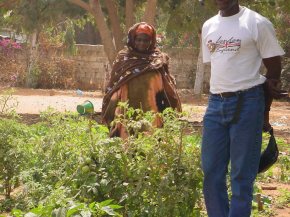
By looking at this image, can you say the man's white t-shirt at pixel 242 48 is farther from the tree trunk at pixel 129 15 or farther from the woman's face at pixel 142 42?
the tree trunk at pixel 129 15

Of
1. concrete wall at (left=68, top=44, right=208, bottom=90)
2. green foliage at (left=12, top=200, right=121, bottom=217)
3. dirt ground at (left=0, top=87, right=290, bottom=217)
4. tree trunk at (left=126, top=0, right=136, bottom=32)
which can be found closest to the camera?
green foliage at (left=12, top=200, right=121, bottom=217)

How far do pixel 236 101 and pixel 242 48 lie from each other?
29cm

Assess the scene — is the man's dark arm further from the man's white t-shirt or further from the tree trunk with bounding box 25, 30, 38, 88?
the tree trunk with bounding box 25, 30, 38, 88

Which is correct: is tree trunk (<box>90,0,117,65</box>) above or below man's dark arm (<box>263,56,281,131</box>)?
above

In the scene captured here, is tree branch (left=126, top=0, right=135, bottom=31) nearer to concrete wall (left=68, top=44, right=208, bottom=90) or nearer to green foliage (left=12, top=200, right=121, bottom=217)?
green foliage (left=12, top=200, right=121, bottom=217)

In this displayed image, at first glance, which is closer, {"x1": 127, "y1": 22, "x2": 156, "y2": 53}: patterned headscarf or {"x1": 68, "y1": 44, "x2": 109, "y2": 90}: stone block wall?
{"x1": 127, "y1": 22, "x2": 156, "y2": 53}: patterned headscarf

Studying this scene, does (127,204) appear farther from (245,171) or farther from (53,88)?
(53,88)

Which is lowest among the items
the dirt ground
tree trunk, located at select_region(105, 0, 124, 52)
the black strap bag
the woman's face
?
the dirt ground

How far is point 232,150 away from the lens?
142 inches

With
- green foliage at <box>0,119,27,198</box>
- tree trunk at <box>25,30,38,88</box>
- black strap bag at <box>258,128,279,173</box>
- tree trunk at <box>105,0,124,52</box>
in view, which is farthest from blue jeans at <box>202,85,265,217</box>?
tree trunk at <box>25,30,38,88</box>

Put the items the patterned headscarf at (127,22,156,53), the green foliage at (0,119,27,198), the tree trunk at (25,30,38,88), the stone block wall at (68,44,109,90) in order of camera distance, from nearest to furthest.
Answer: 1. the green foliage at (0,119,27,198)
2. the patterned headscarf at (127,22,156,53)
3. the tree trunk at (25,30,38,88)
4. the stone block wall at (68,44,109,90)

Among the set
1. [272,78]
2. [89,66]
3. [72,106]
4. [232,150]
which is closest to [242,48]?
[272,78]

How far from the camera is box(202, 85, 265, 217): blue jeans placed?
357 cm

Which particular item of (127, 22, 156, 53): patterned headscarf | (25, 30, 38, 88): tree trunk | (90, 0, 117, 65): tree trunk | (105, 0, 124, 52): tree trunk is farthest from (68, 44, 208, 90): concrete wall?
(127, 22, 156, 53): patterned headscarf
